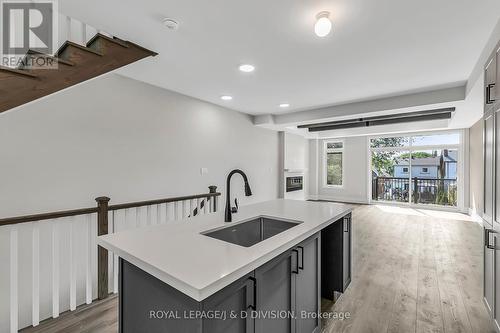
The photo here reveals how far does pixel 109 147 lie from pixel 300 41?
253cm

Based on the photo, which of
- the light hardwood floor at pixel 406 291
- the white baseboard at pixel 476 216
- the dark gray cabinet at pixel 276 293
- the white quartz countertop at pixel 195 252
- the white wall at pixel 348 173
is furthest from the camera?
the white wall at pixel 348 173

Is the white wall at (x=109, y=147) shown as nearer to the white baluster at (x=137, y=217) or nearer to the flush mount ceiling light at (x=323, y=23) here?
the white baluster at (x=137, y=217)

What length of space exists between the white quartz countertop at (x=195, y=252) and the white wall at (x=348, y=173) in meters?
6.76

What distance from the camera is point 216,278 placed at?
92cm

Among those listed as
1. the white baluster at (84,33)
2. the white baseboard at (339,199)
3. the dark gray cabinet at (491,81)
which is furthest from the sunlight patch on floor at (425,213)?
the white baluster at (84,33)

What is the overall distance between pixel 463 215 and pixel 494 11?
598 centimetres

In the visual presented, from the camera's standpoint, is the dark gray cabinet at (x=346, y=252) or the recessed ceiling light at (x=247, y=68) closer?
the dark gray cabinet at (x=346, y=252)

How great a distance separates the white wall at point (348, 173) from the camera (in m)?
7.88

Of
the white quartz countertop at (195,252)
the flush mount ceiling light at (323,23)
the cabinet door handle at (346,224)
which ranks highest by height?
the flush mount ceiling light at (323,23)

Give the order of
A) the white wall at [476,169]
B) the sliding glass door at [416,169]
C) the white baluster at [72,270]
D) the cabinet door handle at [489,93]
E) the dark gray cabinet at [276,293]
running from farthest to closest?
the sliding glass door at [416,169] → the white wall at [476,169] → the white baluster at [72,270] → the cabinet door handle at [489,93] → the dark gray cabinet at [276,293]

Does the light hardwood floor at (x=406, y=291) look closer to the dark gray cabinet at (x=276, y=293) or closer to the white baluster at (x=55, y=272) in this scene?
the white baluster at (x=55, y=272)

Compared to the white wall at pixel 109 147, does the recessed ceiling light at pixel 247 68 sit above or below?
above

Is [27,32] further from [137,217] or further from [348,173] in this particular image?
[348,173]

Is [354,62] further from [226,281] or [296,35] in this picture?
[226,281]
